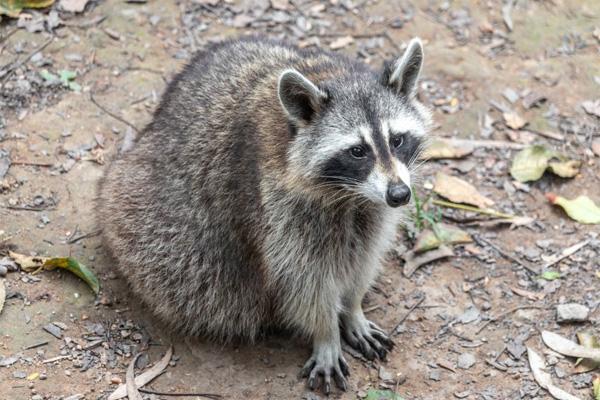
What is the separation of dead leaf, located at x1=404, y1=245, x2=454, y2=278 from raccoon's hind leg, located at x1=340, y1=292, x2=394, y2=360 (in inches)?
23.6

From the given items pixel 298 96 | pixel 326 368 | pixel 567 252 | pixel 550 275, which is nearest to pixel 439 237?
pixel 550 275

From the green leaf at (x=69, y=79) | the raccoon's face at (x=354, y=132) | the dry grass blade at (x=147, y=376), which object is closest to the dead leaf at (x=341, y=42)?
the green leaf at (x=69, y=79)

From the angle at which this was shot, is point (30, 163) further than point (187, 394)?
Yes

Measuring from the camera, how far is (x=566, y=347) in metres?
5.36

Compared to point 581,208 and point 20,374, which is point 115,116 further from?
point 581,208

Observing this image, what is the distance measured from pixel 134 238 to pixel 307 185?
135 centimetres

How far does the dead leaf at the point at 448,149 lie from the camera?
6742 mm

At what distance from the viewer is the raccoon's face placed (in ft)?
14.8

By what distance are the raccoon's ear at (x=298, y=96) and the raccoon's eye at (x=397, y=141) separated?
0.44 meters

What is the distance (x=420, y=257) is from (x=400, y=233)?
0.28m

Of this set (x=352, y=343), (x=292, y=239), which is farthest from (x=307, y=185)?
(x=352, y=343)

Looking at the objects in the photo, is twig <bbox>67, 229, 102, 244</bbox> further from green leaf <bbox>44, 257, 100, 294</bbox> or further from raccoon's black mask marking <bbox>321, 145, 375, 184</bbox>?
raccoon's black mask marking <bbox>321, 145, 375, 184</bbox>

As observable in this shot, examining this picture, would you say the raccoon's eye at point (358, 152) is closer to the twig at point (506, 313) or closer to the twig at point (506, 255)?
the twig at point (506, 313)

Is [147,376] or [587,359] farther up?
[147,376]
